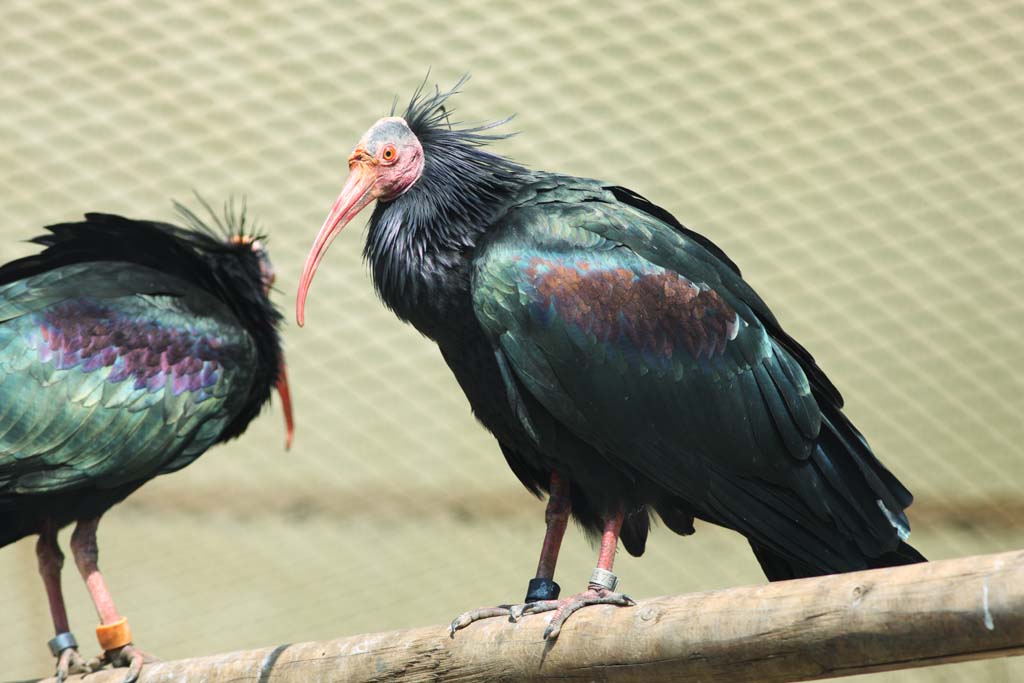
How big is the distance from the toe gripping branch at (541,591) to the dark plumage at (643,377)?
0.42ft

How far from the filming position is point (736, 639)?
281 cm

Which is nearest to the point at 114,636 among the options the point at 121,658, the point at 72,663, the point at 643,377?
the point at 121,658

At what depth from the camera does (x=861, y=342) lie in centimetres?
680

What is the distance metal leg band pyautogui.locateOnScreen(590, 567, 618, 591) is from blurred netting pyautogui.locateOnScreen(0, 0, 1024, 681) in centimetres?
321

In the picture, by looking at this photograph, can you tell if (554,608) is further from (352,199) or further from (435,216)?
(352,199)

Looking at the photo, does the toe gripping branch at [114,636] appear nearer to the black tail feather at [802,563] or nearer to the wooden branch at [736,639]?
the wooden branch at [736,639]

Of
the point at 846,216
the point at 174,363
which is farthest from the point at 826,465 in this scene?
the point at 846,216

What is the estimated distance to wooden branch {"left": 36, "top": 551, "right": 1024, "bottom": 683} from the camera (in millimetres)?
2471

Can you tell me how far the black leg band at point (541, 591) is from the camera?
379 cm

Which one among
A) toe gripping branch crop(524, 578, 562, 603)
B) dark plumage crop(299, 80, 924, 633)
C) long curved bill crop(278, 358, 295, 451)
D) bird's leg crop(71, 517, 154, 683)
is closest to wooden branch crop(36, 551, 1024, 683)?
toe gripping branch crop(524, 578, 562, 603)

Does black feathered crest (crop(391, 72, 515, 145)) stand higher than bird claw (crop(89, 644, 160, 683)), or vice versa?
black feathered crest (crop(391, 72, 515, 145))

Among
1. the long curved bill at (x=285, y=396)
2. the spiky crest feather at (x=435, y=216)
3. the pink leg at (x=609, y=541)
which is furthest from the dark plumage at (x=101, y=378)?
the pink leg at (x=609, y=541)

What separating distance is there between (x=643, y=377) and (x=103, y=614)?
2.08 metres

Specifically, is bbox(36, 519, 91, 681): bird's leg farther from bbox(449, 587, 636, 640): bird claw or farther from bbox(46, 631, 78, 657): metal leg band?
bbox(449, 587, 636, 640): bird claw
